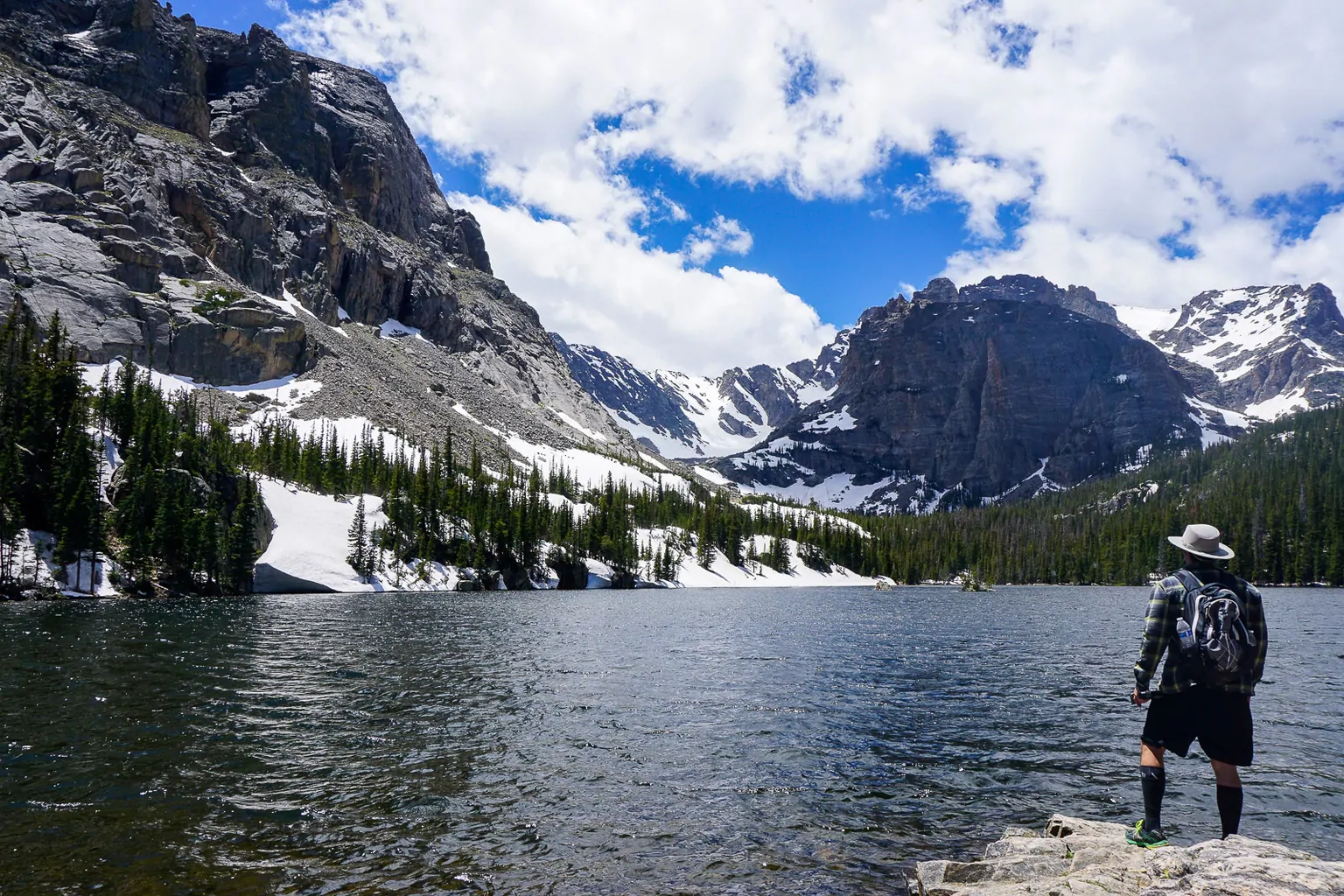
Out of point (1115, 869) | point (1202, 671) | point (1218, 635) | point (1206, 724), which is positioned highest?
point (1218, 635)

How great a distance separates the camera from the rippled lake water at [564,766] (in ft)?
35.7

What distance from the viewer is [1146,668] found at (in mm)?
10430

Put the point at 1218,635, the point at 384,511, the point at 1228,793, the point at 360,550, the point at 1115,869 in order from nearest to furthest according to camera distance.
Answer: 1. the point at 1115,869
2. the point at 1218,635
3. the point at 1228,793
4. the point at 360,550
5. the point at 384,511

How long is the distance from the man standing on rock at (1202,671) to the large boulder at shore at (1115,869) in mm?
935

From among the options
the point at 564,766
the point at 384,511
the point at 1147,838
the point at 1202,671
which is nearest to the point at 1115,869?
the point at 1147,838

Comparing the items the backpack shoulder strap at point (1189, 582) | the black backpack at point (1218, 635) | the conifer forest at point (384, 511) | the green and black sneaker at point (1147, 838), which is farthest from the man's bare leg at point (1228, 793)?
the conifer forest at point (384, 511)

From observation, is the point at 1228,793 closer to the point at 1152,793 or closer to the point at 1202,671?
the point at 1152,793

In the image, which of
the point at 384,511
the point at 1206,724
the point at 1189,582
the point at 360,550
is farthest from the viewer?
the point at 384,511

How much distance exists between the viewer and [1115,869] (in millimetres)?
8875

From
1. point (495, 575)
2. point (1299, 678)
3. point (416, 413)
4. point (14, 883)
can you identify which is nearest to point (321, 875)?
point (14, 883)

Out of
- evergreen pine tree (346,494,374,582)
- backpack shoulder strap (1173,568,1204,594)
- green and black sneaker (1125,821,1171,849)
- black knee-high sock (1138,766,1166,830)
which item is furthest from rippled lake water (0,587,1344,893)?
evergreen pine tree (346,494,374,582)

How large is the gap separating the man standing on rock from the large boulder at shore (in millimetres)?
935

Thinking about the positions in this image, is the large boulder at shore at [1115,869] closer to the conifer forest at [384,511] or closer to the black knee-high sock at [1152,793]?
the black knee-high sock at [1152,793]

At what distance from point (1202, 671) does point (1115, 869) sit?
3.03 meters
